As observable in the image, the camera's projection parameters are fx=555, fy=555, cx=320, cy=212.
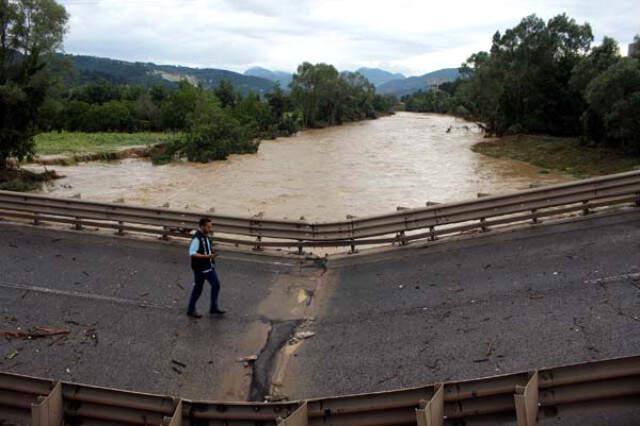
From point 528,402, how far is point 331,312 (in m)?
4.29

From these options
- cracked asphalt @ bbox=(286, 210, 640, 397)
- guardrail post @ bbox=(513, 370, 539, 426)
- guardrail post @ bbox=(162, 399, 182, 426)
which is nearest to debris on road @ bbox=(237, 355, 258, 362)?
cracked asphalt @ bbox=(286, 210, 640, 397)

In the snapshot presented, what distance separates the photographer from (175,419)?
4566 mm

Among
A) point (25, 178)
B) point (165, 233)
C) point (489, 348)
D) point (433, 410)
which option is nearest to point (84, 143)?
point (25, 178)

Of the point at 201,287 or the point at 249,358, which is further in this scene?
the point at 201,287

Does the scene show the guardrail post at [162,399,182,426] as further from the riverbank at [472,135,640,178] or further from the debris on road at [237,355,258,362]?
the riverbank at [472,135,640,178]

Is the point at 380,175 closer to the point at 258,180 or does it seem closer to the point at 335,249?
the point at 258,180

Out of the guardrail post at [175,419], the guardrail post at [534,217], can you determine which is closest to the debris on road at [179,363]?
the guardrail post at [175,419]

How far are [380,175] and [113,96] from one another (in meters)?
70.6

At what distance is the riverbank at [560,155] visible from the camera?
103 feet

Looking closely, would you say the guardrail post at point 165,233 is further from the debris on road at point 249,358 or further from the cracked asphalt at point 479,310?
the debris on road at point 249,358

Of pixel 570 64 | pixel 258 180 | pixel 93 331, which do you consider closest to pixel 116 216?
pixel 93 331

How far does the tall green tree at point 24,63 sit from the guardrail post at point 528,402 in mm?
29110

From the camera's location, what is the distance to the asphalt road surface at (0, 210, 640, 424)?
21.1 ft

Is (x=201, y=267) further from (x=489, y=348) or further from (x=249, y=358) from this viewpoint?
(x=489, y=348)
